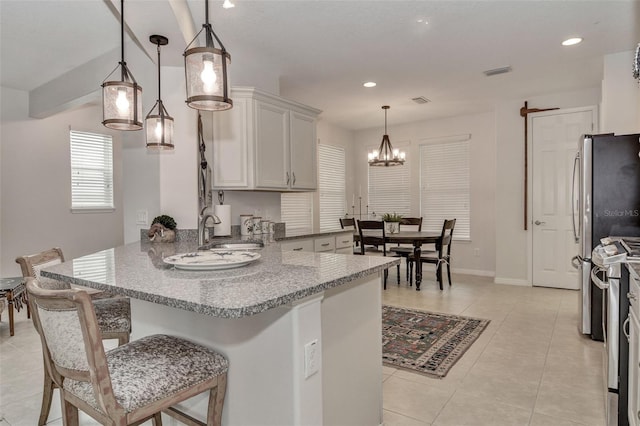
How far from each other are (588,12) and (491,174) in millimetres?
3335

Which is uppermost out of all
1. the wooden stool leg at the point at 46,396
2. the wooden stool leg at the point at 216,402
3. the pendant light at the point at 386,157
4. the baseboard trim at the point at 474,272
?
the pendant light at the point at 386,157

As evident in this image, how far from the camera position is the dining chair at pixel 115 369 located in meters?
1.12

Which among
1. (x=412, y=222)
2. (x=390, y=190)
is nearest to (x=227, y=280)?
(x=412, y=222)

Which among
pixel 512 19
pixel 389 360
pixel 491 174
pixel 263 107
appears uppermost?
pixel 512 19

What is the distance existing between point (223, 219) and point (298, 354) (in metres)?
2.39

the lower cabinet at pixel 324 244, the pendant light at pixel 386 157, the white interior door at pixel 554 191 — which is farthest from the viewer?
the pendant light at pixel 386 157

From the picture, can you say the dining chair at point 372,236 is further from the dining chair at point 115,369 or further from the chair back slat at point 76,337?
the chair back slat at point 76,337

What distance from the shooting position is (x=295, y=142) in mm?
4082

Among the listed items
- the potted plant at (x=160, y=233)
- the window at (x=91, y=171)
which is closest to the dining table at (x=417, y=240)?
the potted plant at (x=160, y=233)

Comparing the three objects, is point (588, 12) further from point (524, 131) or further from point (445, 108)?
point (445, 108)

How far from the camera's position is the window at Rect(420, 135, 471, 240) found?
6.31 metres

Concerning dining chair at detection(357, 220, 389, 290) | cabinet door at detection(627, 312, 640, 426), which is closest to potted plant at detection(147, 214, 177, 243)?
dining chair at detection(357, 220, 389, 290)

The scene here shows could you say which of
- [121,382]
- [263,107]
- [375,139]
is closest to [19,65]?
[263,107]

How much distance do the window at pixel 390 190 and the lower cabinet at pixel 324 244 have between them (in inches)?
101
